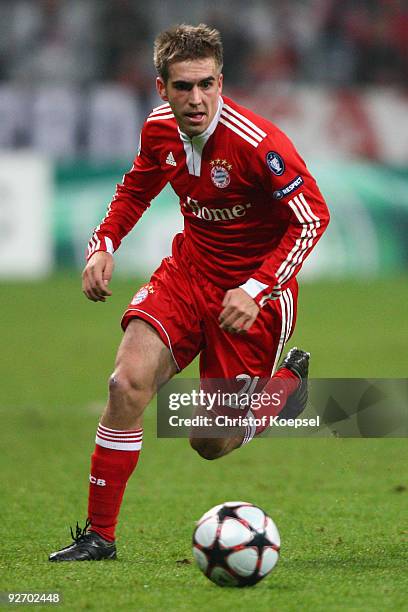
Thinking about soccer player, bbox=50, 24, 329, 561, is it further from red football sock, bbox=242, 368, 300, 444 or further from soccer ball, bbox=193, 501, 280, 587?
soccer ball, bbox=193, 501, 280, 587

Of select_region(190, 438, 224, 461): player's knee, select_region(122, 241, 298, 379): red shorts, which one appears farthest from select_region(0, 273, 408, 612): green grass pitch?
select_region(122, 241, 298, 379): red shorts

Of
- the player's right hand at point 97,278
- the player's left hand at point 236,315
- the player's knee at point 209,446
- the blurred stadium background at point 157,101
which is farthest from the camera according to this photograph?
the blurred stadium background at point 157,101

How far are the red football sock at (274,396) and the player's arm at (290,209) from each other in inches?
38.6

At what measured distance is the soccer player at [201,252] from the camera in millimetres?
4781

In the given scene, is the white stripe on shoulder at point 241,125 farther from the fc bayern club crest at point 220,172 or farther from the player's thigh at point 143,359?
the player's thigh at point 143,359

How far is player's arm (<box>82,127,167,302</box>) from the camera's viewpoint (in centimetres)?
522

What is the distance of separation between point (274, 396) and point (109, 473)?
4.07 ft

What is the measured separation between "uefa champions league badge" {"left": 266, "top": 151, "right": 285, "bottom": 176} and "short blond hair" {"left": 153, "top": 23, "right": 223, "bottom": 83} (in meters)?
0.43

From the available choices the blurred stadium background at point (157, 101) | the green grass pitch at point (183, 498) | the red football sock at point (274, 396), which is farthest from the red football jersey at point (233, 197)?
the blurred stadium background at point (157, 101)

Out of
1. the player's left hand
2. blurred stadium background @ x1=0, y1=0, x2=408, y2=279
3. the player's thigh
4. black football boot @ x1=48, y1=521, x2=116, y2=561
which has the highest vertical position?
blurred stadium background @ x1=0, y1=0, x2=408, y2=279

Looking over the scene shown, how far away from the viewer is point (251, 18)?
20000mm

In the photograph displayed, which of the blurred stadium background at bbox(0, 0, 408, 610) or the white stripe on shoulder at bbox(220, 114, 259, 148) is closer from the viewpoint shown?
the white stripe on shoulder at bbox(220, 114, 259, 148)

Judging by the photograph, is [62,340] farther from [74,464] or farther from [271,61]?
[271,61]

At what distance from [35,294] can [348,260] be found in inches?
184
